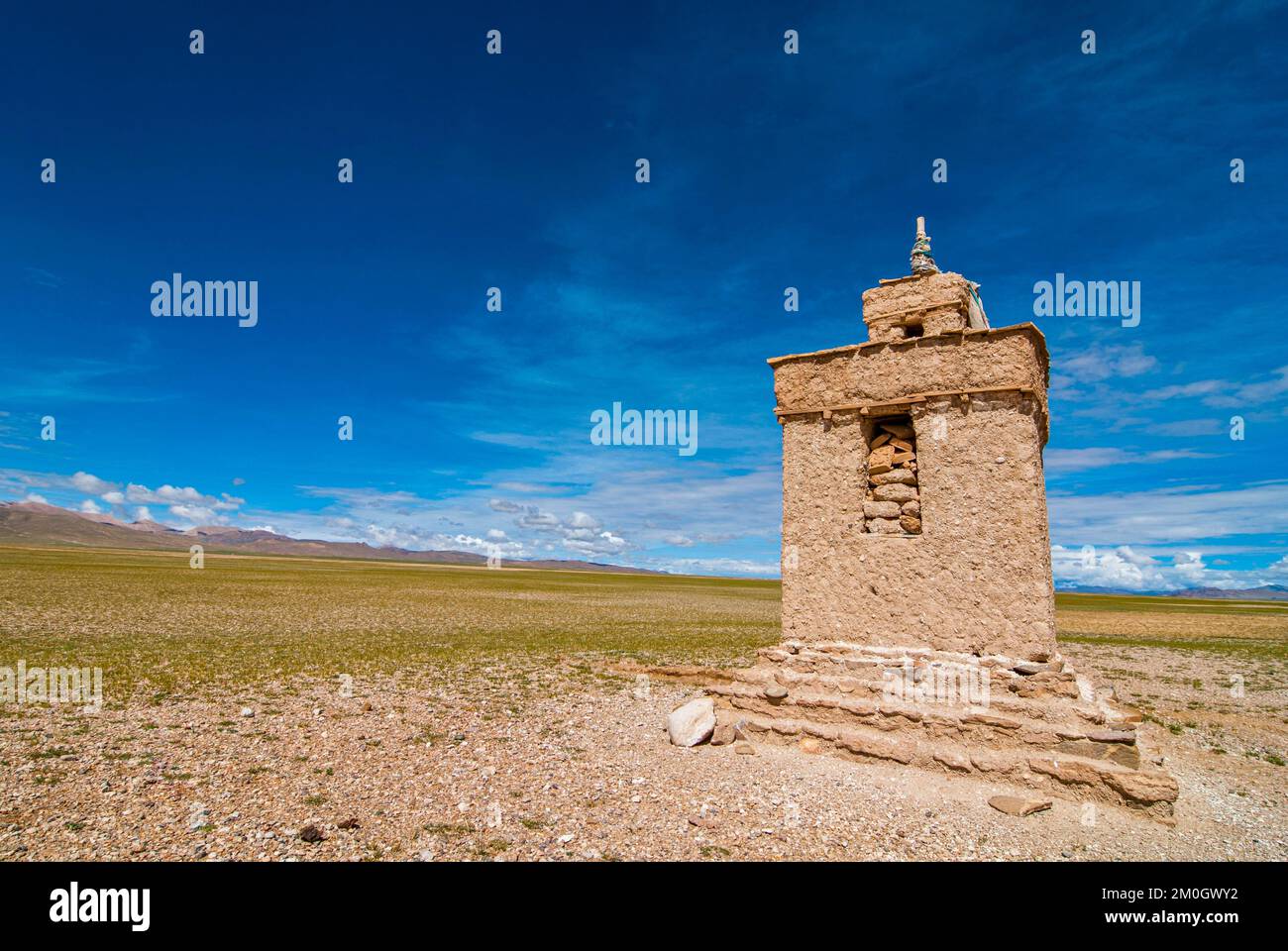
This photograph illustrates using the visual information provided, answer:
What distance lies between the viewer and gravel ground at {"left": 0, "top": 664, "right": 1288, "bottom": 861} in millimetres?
7184

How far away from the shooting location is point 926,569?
37.1ft

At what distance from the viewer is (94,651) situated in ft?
63.0

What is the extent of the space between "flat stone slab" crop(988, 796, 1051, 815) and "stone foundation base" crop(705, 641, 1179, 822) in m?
0.62

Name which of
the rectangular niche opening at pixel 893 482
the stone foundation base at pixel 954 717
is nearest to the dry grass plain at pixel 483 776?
the stone foundation base at pixel 954 717

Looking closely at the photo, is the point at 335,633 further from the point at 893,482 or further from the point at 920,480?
the point at 920,480

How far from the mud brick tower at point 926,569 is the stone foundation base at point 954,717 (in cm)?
2

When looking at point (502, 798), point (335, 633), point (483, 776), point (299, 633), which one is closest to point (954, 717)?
point (502, 798)

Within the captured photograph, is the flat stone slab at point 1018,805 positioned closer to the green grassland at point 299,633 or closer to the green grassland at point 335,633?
the green grassland at point 335,633

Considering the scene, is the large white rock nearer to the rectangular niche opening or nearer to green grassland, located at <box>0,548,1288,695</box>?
the rectangular niche opening

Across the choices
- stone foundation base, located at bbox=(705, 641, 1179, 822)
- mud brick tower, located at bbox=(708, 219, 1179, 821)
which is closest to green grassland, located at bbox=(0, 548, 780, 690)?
stone foundation base, located at bbox=(705, 641, 1179, 822)

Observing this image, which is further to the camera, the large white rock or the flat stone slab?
the large white rock

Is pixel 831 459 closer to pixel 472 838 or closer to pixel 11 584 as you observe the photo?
pixel 472 838

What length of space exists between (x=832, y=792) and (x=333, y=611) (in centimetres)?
3630
